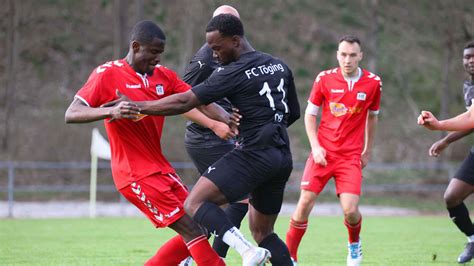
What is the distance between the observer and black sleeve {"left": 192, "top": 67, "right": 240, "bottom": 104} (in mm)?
6059

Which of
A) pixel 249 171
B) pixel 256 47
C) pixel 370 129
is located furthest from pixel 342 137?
pixel 256 47

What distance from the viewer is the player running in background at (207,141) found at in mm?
7574

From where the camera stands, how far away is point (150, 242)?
485 inches

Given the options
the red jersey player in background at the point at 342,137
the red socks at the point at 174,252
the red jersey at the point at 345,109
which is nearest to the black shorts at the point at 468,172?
the red jersey player in background at the point at 342,137

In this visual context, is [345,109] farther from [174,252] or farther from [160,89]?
[174,252]

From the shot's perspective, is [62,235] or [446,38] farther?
[446,38]

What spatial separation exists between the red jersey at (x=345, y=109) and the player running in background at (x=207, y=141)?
1387mm

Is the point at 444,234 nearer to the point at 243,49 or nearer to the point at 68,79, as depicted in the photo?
the point at 243,49

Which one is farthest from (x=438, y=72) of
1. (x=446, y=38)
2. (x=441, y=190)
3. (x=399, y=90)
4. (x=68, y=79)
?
(x=68, y=79)

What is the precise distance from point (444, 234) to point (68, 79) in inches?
746

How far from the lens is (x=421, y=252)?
34.6ft

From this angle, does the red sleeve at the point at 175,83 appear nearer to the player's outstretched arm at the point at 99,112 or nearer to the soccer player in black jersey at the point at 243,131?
the soccer player in black jersey at the point at 243,131

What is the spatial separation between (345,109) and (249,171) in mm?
2774

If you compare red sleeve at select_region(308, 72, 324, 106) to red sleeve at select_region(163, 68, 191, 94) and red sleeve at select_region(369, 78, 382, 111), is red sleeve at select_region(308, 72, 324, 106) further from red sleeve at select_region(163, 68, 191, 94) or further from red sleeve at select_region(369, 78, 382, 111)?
red sleeve at select_region(163, 68, 191, 94)
